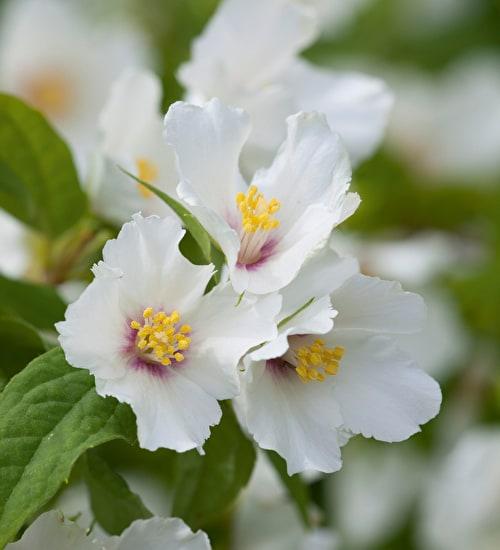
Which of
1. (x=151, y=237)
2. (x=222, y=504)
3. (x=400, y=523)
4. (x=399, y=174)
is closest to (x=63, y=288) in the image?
(x=222, y=504)

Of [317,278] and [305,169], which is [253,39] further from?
[317,278]

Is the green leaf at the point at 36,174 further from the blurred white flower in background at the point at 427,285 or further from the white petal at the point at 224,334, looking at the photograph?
the blurred white flower in background at the point at 427,285

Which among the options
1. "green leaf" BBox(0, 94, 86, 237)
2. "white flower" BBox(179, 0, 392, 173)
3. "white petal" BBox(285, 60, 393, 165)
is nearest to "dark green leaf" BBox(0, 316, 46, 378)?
"green leaf" BBox(0, 94, 86, 237)

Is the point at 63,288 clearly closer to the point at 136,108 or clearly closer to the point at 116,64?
the point at 136,108

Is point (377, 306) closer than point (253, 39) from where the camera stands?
Yes

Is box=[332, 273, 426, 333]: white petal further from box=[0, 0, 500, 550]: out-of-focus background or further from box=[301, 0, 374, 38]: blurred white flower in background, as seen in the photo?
box=[301, 0, 374, 38]: blurred white flower in background

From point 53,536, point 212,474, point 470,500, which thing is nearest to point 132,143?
point 212,474
